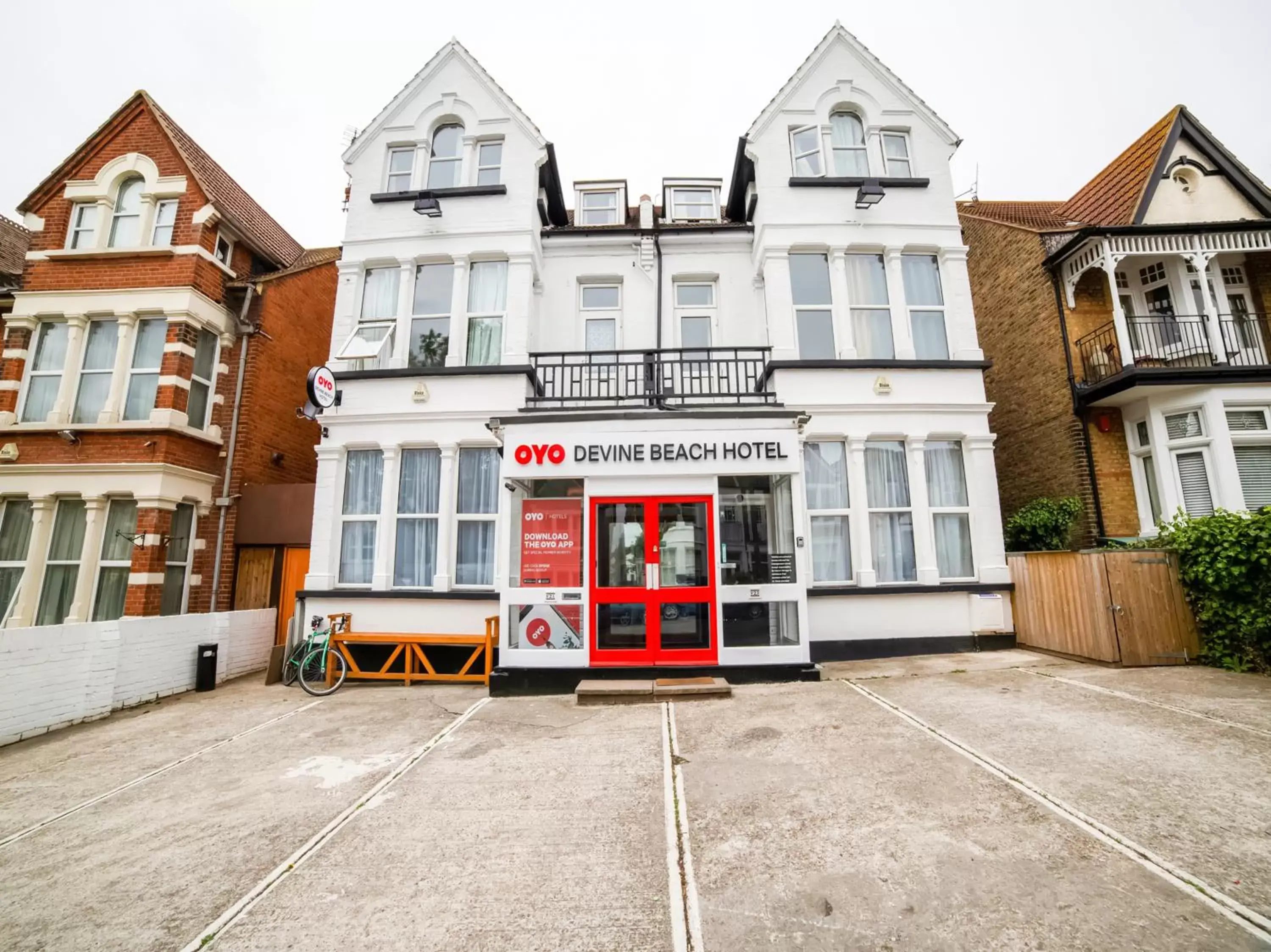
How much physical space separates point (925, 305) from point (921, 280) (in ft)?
1.93

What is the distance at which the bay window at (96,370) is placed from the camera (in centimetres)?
1096

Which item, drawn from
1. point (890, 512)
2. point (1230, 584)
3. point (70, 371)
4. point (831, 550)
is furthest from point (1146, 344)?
point (70, 371)

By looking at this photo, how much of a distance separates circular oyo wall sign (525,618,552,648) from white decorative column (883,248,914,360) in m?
8.34

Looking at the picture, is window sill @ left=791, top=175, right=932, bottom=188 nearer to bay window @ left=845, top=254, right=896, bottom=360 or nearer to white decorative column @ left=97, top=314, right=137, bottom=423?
bay window @ left=845, top=254, right=896, bottom=360

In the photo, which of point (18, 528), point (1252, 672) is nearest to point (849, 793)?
point (1252, 672)

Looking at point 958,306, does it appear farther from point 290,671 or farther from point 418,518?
point 290,671

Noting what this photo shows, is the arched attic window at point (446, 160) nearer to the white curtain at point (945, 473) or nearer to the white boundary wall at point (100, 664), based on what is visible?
the white boundary wall at point (100, 664)

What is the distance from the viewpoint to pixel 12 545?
1053 centimetres

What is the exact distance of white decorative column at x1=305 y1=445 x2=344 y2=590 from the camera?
32.2 ft

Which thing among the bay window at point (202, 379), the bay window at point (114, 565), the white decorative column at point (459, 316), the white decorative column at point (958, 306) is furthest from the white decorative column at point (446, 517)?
the white decorative column at point (958, 306)

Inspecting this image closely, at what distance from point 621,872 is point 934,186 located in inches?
521

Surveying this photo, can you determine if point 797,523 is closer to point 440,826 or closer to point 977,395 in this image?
point 977,395

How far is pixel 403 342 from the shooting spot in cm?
1065

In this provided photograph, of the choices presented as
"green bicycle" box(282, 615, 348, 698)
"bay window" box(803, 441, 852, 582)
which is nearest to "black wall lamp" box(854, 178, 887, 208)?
"bay window" box(803, 441, 852, 582)
